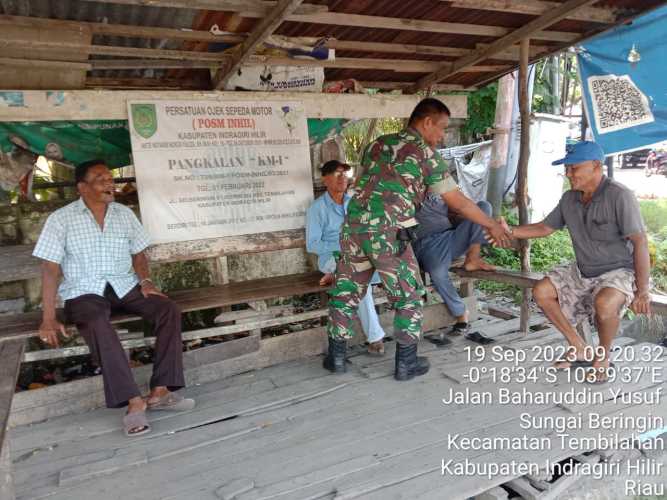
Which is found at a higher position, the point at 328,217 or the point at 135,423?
the point at 328,217

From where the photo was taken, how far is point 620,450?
260 centimetres

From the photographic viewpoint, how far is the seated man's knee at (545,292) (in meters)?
3.45

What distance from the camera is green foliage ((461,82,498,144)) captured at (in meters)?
8.40

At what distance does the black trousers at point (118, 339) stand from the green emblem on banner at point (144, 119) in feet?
3.87

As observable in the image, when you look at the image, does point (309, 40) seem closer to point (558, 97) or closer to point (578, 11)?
point (578, 11)

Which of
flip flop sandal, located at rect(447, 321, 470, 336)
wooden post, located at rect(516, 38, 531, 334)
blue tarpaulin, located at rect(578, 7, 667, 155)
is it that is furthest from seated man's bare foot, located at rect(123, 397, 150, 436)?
blue tarpaulin, located at rect(578, 7, 667, 155)

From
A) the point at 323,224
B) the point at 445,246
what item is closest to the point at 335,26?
the point at 323,224

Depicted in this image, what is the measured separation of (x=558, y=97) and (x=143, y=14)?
8923 millimetres

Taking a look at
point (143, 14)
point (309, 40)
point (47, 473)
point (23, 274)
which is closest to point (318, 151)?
point (309, 40)

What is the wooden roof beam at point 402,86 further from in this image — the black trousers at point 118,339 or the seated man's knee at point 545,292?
the black trousers at point 118,339

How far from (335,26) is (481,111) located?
18.7 feet

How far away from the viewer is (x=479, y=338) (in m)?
4.17

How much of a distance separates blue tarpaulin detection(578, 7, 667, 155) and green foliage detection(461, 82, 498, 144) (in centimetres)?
417

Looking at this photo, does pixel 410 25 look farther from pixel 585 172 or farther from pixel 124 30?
pixel 124 30
